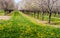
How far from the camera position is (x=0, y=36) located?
13234mm

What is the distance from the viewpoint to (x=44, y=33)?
1424 cm

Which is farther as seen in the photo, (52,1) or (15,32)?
(52,1)

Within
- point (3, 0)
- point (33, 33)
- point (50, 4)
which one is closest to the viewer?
point (33, 33)

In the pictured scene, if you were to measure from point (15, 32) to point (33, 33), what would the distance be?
54.3 inches

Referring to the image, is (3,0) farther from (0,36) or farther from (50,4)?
(0,36)

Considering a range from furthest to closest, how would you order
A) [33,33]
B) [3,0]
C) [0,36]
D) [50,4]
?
[3,0] < [50,4] < [33,33] < [0,36]

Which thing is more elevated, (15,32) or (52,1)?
(52,1)

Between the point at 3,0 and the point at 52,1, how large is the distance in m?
32.6

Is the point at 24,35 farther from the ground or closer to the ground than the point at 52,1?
closer to the ground

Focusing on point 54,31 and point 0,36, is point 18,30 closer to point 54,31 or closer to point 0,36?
point 0,36

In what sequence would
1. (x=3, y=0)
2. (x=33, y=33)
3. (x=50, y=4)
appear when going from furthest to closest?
1. (x=3, y=0)
2. (x=50, y=4)
3. (x=33, y=33)

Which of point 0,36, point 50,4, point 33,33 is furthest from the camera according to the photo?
point 50,4

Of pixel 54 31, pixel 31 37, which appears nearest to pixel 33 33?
pixel 31 37

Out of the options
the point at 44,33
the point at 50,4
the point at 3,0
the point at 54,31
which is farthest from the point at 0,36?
the point at 3,0
